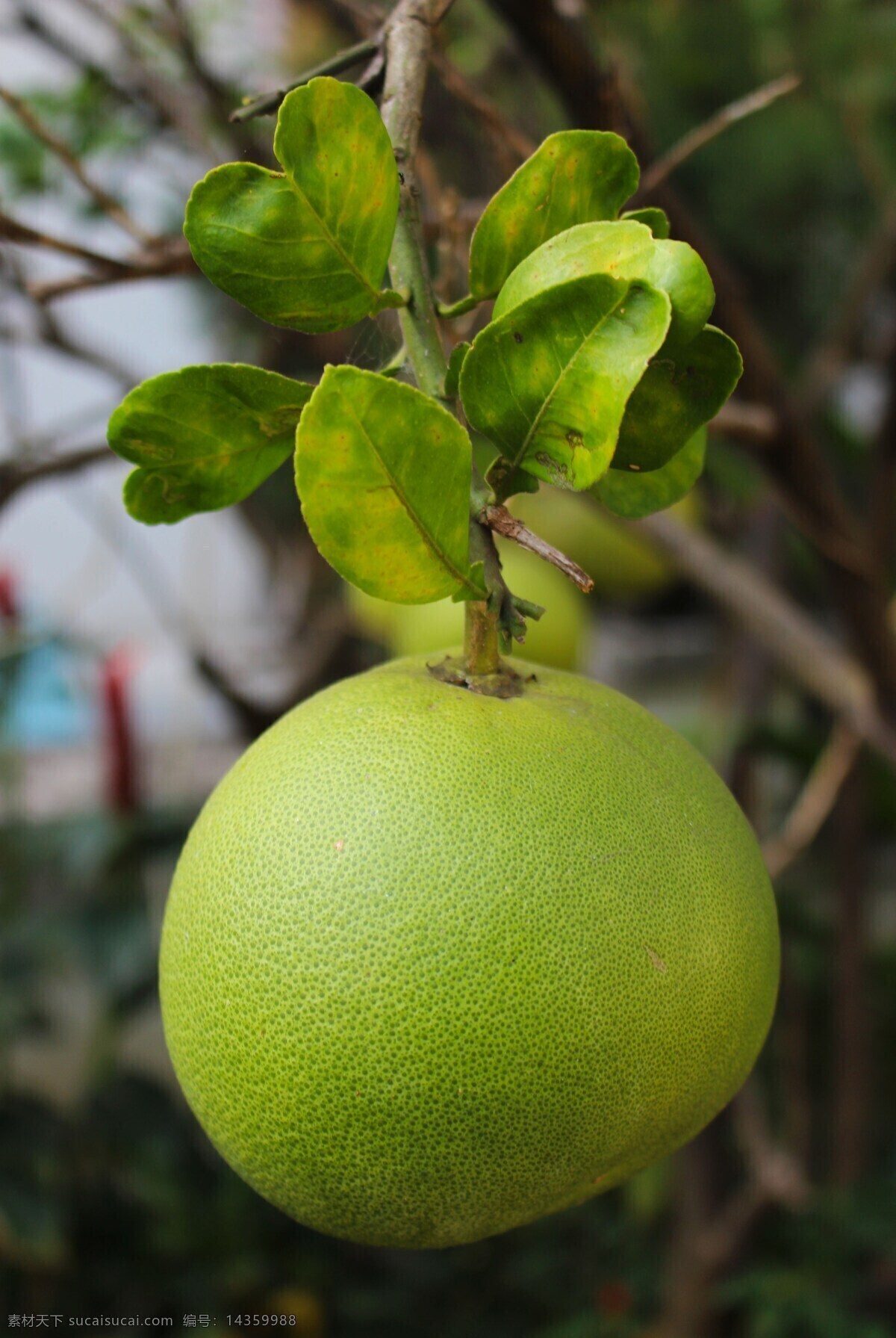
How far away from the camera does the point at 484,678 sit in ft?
1.29

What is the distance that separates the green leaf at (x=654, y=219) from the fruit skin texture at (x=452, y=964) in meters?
0.15

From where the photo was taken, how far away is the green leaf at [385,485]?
280 mm

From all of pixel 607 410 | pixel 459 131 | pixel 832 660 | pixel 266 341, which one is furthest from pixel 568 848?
pixel 459 131

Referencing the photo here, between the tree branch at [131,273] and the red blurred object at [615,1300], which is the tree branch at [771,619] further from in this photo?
the red blurred object at [615,1300]

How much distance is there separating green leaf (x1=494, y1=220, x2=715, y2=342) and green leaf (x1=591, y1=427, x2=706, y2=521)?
108mm

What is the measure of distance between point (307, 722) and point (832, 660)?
77 centimetres

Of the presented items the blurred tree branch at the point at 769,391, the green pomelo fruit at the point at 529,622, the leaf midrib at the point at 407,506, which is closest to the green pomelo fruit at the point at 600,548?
the green pomelo fruit at the point at 529,622

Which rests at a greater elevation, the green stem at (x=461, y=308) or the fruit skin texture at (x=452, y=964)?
the green stem at (x=461, y=308)

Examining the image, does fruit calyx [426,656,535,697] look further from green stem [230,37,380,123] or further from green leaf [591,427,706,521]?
green stem [230,37,380,123]

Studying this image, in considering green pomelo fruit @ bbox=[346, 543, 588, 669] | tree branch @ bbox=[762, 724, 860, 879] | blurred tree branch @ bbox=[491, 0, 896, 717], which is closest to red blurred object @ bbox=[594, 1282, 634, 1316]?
tree branch @ bbox=[762, 724, 860, 879]

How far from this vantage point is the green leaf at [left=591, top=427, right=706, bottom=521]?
15.9 inches

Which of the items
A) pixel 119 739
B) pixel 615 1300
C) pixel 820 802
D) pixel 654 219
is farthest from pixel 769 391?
pixel 615 1300

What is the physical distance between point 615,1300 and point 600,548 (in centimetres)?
104

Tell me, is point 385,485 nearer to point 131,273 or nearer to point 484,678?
point 484,678
